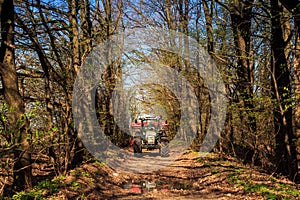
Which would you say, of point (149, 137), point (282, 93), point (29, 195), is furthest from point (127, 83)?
point (29, 195)

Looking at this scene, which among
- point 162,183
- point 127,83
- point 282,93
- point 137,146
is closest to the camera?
point 282,93

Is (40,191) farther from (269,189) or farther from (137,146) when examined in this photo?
(137,146)

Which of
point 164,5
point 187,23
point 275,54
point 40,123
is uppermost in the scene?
point 164,5

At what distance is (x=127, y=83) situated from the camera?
16781mm

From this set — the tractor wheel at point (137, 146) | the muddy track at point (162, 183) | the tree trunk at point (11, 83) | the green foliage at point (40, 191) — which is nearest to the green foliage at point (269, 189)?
the muddy track at point (162, 183)

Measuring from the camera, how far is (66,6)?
30.2 feet

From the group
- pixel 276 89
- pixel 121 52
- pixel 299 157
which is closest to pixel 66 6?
pixel 121 52

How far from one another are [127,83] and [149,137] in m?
3.45

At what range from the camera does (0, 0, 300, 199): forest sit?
6.04m

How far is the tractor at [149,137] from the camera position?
52.6 feet

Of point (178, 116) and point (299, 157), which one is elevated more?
point (178, 116)

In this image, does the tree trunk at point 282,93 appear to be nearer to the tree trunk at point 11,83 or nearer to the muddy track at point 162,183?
the muddy track at point 162,183

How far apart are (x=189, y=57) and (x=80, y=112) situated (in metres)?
7.30

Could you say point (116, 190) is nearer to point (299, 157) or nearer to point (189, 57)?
point (299, 157)
